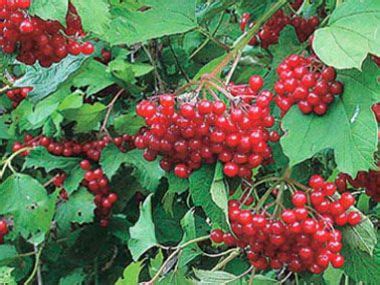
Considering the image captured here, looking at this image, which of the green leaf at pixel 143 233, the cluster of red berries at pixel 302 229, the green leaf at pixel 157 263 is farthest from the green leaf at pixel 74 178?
the cluster of red berries at pixel 302 229

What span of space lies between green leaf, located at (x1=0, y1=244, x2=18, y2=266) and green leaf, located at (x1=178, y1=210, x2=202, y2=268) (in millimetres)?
1043

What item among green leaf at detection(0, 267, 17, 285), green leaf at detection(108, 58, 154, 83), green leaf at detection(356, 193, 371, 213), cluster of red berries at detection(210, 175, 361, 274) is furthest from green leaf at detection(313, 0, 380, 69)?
green leaf at detection(0, 267, 17, 285)

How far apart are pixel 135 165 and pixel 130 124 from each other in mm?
303

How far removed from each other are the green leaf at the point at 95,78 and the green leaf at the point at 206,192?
898 millimetres

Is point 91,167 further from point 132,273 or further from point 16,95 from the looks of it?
point 132,273

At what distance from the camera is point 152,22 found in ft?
4.87

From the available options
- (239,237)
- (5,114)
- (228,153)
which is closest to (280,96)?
(228,153)

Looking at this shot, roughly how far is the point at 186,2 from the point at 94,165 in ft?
3.23

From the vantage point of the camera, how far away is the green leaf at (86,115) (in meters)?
2.25

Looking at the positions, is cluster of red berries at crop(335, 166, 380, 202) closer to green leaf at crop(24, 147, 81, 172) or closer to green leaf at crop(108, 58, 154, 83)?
green leaf at crop(108, 58, 154, 83)

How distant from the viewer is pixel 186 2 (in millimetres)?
1524

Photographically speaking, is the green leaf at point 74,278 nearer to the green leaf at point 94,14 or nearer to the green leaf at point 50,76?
the green leaf at point 50,76

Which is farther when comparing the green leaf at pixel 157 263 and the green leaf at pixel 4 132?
the green leaf at pixel 4 132

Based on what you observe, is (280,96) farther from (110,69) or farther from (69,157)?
(69,157)
